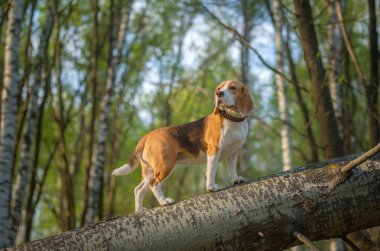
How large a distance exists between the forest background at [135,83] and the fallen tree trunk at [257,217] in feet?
8.92

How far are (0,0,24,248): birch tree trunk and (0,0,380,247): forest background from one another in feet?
0.04

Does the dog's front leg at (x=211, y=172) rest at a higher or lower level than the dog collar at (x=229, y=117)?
lower

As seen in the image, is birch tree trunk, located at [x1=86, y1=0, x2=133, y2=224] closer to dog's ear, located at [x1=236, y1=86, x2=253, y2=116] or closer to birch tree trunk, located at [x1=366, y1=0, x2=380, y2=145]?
birch tree trunk, located at [x1=366, y1=0, x2=380, y2=145]

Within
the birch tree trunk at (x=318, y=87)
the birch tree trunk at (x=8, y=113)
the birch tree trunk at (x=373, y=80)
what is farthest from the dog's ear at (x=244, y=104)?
the birch tree trunk at (x=8, y=113)

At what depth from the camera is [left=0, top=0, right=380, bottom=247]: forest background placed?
7043 millimetres

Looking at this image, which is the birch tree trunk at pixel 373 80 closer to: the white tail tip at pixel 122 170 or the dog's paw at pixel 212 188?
the dog's paw at pixel 212 188

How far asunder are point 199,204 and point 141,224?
44 centimetres

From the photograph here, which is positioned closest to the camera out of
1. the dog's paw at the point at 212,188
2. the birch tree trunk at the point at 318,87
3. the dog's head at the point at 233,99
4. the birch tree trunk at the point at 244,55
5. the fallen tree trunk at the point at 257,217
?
the fallen tree trunk at the point at 257,217

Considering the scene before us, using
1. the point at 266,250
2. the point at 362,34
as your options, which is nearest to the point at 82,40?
the point at 362,34

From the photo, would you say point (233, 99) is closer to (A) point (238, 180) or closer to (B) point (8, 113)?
(A) point (238, 180)

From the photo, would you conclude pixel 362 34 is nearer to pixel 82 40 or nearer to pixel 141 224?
pixel 82 40

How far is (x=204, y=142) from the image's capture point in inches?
183

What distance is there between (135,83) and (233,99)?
15.2 meters

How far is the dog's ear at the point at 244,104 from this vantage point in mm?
4512
